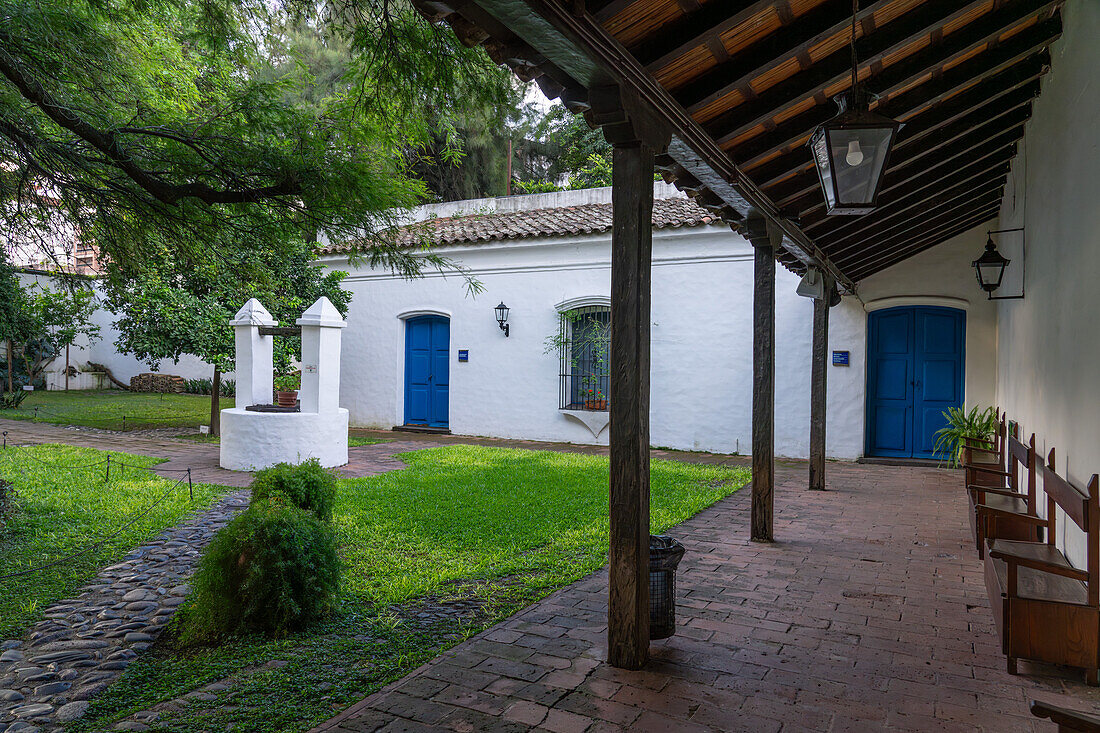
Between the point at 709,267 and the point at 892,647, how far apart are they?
8.11 metres

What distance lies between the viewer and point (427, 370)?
13.9m

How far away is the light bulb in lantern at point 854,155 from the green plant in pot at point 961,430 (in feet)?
19.1

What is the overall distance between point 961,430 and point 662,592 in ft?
22.3

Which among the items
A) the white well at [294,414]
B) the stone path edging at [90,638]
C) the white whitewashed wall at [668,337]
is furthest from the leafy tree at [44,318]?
the stone path edging at [90,638]

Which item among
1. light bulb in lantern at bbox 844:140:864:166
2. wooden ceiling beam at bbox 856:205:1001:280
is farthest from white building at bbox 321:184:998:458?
light bulb in lantern at bbox 844:140:864:166

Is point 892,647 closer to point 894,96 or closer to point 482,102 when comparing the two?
point 894,96

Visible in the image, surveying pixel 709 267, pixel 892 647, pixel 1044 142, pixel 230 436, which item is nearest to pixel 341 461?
pixel 230 436

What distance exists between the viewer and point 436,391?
545 inches

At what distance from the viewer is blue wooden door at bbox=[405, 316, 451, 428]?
13.7m

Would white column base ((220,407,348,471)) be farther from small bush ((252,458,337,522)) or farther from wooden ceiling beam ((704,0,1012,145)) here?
wooden ceiling beam ((704,0,1012,145))

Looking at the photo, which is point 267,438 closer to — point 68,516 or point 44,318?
point 68,516

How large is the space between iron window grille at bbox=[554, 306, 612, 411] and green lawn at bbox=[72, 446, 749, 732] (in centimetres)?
259

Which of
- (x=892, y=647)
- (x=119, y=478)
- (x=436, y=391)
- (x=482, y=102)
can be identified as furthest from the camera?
(x=436, y=391)

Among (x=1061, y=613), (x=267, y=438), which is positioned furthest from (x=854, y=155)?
(x=267, y=438)
